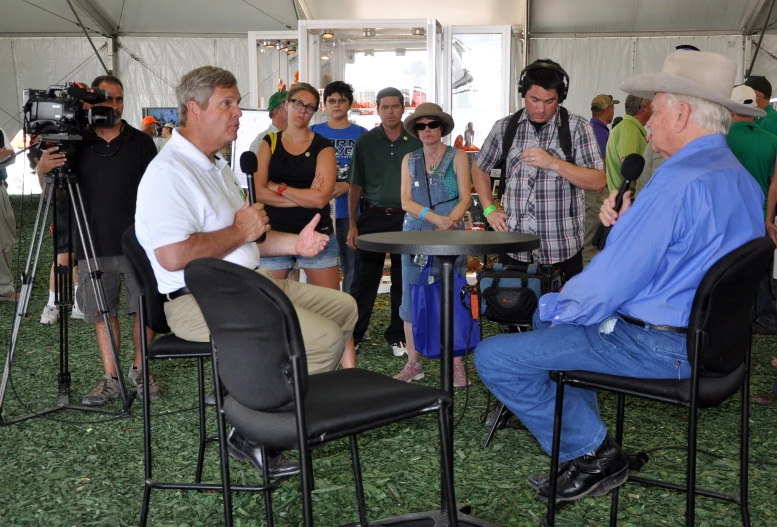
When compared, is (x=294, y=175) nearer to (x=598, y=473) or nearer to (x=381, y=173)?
(x=381, y=173)

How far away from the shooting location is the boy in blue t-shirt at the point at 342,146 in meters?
5.46

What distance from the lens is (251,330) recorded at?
1766 millimetres

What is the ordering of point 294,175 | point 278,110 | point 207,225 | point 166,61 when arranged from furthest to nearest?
point 166,61, point 278,110, point 294,175, point 207,225

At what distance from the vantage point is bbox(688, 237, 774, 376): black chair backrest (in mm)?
2025

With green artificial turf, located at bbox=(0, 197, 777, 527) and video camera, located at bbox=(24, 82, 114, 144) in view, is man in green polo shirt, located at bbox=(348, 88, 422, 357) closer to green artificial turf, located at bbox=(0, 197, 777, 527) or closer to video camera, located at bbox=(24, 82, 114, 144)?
green artificial turf, located at bbox=(0, 197, 777, 527)

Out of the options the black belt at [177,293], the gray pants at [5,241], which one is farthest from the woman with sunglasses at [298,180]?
the gray pants at [5,241]

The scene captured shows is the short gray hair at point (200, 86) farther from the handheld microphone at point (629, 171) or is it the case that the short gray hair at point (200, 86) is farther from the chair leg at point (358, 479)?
the handheld microphone at point (629, 171)

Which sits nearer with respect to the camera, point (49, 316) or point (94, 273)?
point (94, 273)

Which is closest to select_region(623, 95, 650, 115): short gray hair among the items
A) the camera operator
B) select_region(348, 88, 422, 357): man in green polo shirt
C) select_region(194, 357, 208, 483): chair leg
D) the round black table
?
select_region(348, 88, 422, 357): man in green polo shirt

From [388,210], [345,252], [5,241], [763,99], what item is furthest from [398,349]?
[5,241]

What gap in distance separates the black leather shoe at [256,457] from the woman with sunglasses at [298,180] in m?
1.56

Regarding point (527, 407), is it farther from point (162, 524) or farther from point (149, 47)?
point (149, 47)

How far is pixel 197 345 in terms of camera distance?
8.59 feet

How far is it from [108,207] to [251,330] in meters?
2.70
